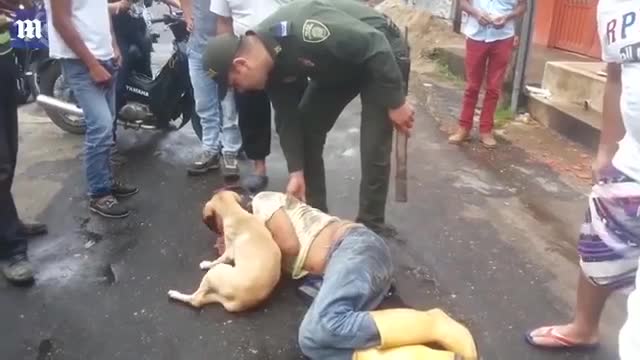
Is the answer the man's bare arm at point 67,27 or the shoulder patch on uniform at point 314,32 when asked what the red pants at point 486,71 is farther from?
the man's bare arm at point 67,27

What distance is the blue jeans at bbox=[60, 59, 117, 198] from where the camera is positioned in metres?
3.92

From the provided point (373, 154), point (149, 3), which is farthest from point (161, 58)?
point (373, 154)

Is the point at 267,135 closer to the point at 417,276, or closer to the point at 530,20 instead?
the point at 417,276

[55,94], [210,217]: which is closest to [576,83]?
[210,217]

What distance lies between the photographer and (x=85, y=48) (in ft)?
12.4

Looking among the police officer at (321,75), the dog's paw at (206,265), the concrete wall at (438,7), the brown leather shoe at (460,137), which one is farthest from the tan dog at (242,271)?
the concrete wall at (438,7)

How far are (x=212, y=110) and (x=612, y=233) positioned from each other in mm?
3261

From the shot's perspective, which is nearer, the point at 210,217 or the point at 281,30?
the point at 281,30

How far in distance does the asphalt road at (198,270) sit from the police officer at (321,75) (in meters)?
0.56

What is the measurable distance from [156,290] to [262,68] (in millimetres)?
1264

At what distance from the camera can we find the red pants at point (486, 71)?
5531mm

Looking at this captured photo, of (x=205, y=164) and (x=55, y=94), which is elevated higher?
(x=55, y=94)

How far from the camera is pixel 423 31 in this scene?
37.6ft

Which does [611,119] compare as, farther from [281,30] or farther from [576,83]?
[576,83]
